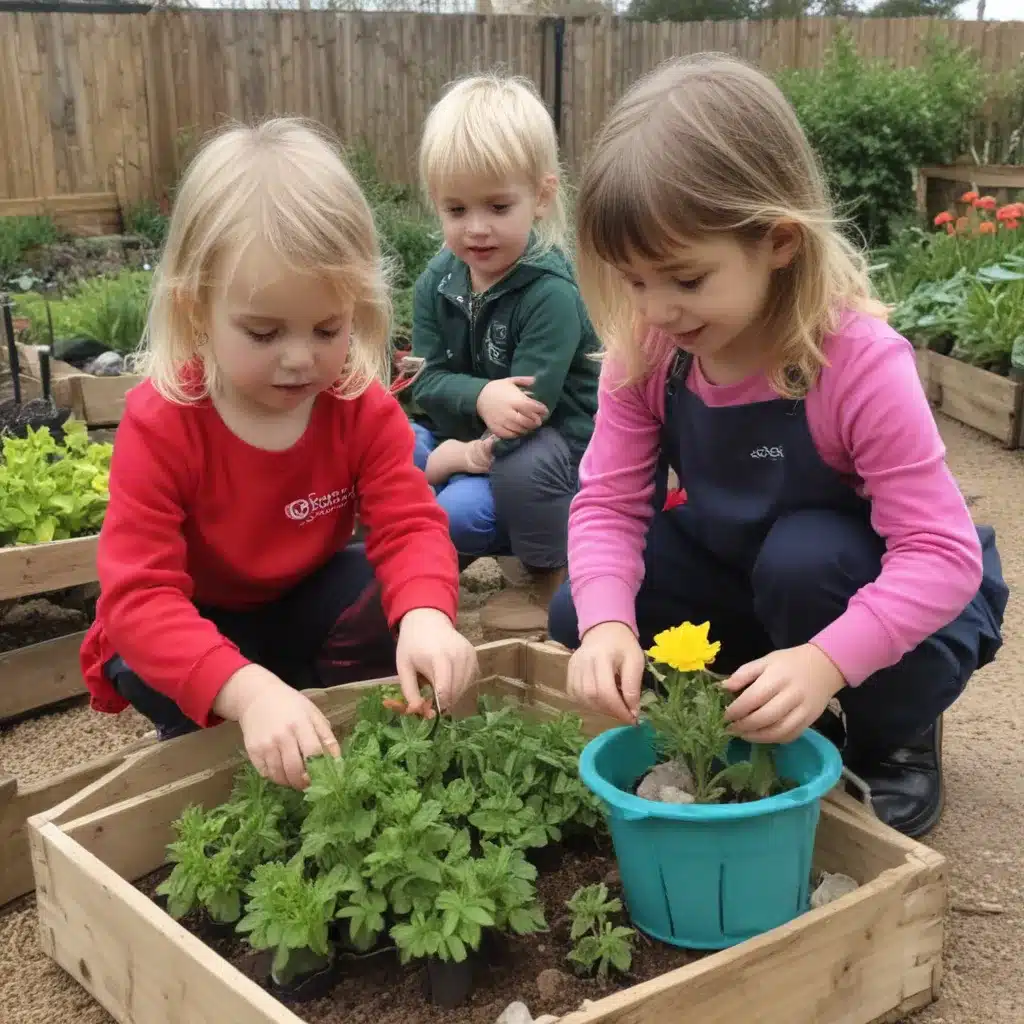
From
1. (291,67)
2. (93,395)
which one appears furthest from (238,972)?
(291,67)

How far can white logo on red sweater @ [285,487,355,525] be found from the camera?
6.69ft

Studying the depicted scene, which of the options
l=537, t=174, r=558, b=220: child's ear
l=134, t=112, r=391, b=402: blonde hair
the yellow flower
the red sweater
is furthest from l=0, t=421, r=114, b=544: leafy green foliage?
the yellow flower

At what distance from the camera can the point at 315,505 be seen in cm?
206

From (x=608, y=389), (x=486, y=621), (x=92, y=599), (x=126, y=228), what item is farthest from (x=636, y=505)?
(x=126, y=228)

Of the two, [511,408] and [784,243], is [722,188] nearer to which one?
[784,243]

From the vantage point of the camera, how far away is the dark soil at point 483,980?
1477 mm

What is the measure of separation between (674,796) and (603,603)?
0.34 meters

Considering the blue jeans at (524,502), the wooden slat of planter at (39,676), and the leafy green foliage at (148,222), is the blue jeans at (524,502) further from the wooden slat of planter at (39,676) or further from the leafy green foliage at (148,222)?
the leafy green foliage at (148,222)

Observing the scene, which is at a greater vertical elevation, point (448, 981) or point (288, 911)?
point (288, 911)

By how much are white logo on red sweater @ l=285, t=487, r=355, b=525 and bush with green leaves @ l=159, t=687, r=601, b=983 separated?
39 cm

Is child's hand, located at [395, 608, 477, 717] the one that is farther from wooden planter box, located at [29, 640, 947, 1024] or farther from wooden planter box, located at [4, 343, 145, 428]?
wooden planter box, located at [4, 343, 145, 428]

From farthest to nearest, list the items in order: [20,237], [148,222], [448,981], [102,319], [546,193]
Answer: [148,222] < [20,237] < [102,319] < [546,193] < [448,981]

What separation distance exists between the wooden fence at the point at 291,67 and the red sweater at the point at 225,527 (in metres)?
7.29

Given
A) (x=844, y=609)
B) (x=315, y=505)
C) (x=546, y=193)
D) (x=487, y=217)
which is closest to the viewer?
(x=844, y=609)
